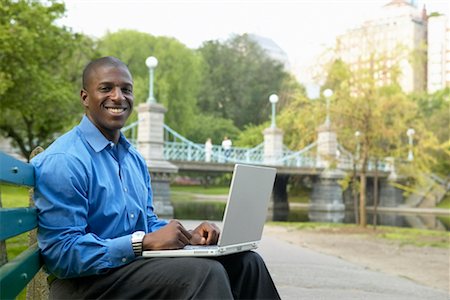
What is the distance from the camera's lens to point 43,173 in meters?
1.99

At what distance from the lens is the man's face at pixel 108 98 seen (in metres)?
2.22

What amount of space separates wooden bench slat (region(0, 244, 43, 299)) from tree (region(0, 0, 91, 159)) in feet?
37.8

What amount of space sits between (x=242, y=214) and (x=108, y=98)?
0.61 meters

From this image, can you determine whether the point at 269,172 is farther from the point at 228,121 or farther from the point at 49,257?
the point at 228,121

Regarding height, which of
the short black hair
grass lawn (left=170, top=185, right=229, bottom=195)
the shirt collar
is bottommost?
grass lawn (left=170, top=185, right=229, bottom=195)

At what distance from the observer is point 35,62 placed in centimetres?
1666

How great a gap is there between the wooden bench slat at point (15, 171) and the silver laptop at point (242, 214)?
416 millimetres

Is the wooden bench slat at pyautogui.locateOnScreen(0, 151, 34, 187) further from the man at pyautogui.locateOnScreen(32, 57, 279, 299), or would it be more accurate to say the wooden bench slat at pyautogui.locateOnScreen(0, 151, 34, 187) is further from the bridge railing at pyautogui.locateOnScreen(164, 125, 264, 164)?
the bridge railing at pyautogui.locateOnScreen(164, 125, 264, 164)

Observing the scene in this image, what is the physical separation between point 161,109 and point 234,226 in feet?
62.3

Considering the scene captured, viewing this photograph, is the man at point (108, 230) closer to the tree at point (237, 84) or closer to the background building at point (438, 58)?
the background building at point (438, 58)

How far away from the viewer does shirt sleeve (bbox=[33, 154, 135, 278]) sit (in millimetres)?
1931

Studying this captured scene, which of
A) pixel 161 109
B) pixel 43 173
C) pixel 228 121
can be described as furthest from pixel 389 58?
pixel 228 121

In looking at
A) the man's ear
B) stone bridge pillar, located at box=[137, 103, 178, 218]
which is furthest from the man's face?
stone bridge pillar, located at box=[137, 103, 178, 218]

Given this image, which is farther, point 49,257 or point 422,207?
point 422,207
